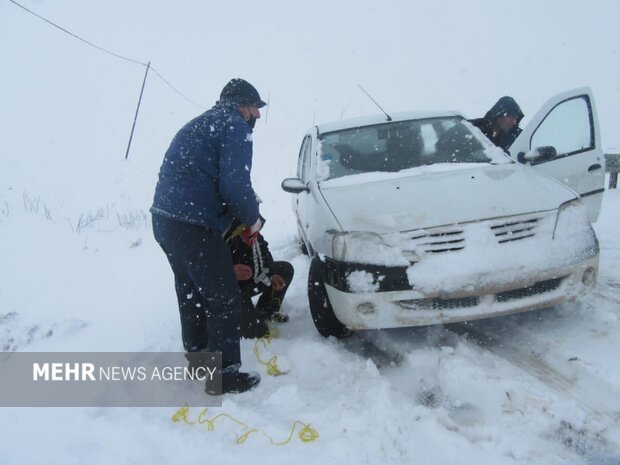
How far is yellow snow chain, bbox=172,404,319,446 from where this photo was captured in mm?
2391

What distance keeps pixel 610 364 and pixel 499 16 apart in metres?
42.0

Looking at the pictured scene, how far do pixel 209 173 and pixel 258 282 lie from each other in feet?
4.09

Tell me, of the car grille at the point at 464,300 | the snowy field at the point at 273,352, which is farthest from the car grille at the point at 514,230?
the snowy field at the point at 273,352

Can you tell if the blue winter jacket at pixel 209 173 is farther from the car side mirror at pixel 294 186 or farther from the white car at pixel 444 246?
the car side mirror at pixel 294 186

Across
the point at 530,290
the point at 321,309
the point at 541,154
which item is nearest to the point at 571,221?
the point at 530,290

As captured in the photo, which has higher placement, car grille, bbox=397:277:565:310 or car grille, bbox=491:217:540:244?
car grille, bbox=491:217:540:244

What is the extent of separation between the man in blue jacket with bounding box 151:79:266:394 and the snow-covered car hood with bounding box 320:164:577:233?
77 centimetres

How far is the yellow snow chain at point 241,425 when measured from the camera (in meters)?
2.39

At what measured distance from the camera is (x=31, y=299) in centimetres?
416

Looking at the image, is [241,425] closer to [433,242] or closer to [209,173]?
[209,173]

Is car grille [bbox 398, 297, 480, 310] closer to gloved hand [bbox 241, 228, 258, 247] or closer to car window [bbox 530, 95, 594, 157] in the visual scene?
gloved hand [bbox 241, 228, 258, 247]

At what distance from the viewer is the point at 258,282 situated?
371cm

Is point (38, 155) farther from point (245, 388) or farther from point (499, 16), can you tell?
point (499, 16)

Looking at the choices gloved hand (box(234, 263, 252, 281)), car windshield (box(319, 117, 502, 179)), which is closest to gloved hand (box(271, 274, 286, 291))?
gloved hand (box(234, 263, 252, 281))
